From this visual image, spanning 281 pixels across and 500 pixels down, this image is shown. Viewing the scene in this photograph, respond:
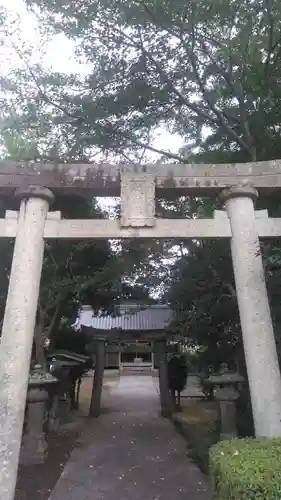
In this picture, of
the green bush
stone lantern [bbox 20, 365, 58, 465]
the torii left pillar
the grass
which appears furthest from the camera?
stone lantern [bbox 20, 365, 58, 465]

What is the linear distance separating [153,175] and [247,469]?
11.8 ft

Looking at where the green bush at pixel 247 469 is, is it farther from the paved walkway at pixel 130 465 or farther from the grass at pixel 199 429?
the grass at pixel 199 429

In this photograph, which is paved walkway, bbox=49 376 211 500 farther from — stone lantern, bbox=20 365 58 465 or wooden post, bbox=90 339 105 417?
stone lantern, bbox=20 365 58 465

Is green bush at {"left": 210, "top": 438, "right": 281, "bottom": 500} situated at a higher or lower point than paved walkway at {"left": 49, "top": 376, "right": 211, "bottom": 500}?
higher

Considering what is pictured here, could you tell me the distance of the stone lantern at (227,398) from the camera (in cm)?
845

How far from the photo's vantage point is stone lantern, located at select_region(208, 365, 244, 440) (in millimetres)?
8445

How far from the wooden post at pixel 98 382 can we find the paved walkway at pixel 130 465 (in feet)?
1.24

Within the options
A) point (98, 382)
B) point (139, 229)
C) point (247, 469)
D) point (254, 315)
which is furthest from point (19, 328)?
point (98, 382)

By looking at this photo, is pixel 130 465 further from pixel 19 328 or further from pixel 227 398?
pixel 19 328

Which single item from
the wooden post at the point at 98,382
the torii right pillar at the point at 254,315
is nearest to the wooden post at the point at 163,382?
the wooden post at the point at 98,382

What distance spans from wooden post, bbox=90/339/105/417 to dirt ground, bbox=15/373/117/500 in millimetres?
569

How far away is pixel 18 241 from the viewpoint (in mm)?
5500

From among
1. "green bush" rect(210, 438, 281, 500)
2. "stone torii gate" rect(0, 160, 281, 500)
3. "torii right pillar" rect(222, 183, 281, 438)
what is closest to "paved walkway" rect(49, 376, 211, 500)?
"torii right pillar" rect(222, 183, 281, 438)

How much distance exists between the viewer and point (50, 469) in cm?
812
